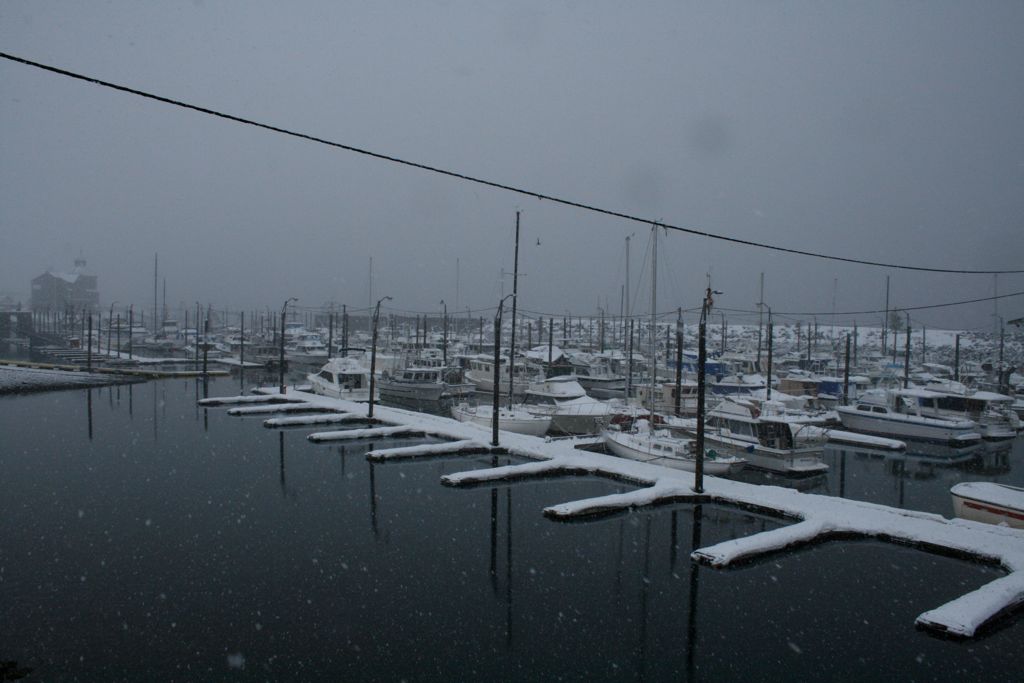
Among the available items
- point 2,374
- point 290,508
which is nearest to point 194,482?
point 290,508

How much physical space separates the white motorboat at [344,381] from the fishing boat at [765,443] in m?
23.9

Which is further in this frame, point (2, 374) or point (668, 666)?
point (2, 374)

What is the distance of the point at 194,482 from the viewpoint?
72.3 feet

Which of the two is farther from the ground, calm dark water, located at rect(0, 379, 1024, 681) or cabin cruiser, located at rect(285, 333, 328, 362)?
cabin cruiser, located at rect(285, 333, 328, 362)

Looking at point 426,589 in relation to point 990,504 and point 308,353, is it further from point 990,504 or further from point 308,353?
point 308,353

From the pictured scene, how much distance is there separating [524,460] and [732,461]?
759 cm

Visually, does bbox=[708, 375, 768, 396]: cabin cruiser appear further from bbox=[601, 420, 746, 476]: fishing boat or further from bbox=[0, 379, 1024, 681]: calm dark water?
bbox=[0, 379, 1024, 681]: calm dark water

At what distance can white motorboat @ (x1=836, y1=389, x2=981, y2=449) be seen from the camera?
1321 inches

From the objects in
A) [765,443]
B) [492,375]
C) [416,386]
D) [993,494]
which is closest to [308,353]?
[492,375]

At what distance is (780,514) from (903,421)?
68.4 feet

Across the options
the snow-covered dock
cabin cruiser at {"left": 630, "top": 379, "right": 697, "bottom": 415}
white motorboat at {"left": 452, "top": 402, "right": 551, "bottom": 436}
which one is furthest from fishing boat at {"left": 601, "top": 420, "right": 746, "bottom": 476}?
cabin cruiser at {"left": 630, "top": 379, "right": 697, "bottom": 415}

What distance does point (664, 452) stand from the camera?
24906mm

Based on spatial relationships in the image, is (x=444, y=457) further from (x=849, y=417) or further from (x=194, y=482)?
(x=849, y=417)

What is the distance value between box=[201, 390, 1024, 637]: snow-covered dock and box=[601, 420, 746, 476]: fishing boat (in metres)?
1.11
